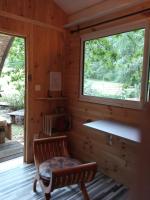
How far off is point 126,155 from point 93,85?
114 cm

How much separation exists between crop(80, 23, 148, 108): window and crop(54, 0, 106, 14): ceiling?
1.58 feet

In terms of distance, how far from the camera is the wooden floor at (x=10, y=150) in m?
3.19

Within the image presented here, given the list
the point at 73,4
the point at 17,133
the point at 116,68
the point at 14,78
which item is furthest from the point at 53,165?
the point at 14,78

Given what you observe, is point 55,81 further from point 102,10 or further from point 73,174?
point 73,174

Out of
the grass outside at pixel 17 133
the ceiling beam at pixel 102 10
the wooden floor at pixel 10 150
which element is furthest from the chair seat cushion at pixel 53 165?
the grass outside at pixel 17 133

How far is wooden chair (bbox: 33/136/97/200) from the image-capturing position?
1.73 meters

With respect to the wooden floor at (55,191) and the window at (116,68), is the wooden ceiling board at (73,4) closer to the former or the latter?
the window at (116,68)

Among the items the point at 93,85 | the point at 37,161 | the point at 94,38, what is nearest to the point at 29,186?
the point at 37,161

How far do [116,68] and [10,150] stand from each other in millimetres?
2407

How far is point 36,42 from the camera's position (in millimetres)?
2887

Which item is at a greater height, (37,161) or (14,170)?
(37,161)

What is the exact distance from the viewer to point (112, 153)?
2588 mm

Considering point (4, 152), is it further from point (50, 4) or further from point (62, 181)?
point (50, 4)

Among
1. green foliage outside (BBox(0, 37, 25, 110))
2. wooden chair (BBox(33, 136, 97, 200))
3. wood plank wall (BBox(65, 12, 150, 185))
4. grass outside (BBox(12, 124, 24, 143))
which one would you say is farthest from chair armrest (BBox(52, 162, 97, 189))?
green foliage outside (BBox(0, 37, 25, 110))
